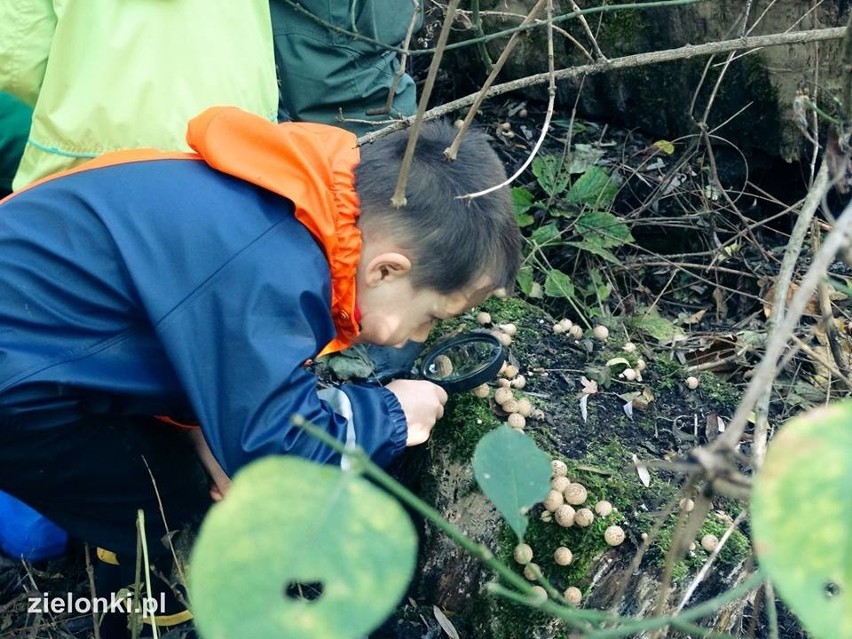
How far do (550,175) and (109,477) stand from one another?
5.78 ft

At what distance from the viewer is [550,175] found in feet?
9.80

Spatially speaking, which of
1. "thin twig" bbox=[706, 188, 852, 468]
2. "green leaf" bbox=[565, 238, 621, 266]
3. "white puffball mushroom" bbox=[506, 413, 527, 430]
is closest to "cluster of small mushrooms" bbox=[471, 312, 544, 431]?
"white puffball mushroom" bbox=[506, 413, 527, 430]

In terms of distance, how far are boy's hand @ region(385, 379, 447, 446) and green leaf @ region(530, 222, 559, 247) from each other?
3.53ft

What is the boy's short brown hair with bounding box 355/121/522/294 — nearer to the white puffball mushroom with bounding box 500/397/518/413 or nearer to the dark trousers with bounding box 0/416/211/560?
the white puffball mushroom with bounding box 500/397/518/413

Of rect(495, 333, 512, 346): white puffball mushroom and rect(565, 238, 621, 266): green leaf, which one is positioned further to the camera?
rect(565, 238, 621, 266): green leaf

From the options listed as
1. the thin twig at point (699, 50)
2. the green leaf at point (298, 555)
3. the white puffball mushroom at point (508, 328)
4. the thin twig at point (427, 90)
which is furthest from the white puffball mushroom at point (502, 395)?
the green leaf at point (298, 555)

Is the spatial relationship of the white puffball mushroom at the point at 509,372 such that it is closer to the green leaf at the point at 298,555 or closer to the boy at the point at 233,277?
the boy at the point at 233,277

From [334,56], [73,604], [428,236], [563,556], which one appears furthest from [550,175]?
[73,604]

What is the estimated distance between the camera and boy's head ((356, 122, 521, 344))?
1.60 meters

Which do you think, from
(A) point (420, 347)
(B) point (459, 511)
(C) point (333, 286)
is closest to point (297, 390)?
(C) point (333, 286)

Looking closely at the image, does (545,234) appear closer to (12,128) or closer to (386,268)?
(386,268)

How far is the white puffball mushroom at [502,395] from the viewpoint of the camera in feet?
6.43

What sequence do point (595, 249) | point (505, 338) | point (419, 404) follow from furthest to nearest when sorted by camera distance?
point (595, 249), point (505, 338), point (419, 404)

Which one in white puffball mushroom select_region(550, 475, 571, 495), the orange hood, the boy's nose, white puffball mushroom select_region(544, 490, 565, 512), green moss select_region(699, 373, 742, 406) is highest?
the orange hood
